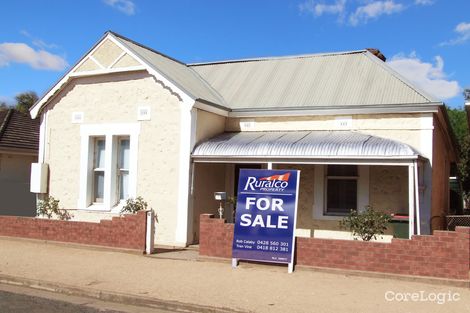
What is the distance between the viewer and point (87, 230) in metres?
11.9

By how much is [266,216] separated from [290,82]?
599cm

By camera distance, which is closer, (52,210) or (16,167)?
(52,210)

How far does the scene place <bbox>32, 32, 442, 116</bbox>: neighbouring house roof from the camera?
41.7 feet

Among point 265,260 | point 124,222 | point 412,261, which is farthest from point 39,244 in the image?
point 412,261

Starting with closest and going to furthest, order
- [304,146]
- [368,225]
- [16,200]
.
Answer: [368,225] < [304,146] < [16,200]

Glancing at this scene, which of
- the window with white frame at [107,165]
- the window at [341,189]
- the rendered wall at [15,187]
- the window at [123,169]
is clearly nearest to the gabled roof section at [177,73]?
the window with white frame at [107,165]

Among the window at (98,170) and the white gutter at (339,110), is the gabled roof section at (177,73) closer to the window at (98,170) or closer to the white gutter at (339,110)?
the white gutter at (339,110)

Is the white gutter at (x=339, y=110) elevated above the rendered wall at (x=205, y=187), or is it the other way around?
the white gutter at (x=339, y=110)

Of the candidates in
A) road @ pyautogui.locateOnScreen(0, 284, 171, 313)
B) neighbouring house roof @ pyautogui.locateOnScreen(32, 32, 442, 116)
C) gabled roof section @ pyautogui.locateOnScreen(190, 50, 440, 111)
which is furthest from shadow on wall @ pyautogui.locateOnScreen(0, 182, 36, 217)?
road @ pyautogui.locateOnScreen(0, 284, 171, 313)

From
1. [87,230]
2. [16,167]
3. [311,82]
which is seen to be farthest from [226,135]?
[16,167]

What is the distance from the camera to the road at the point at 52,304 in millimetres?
6945

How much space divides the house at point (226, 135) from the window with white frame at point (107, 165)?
3cm

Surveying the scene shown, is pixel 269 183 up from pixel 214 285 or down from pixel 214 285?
up

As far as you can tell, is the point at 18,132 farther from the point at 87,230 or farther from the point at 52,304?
the point at 52,304
